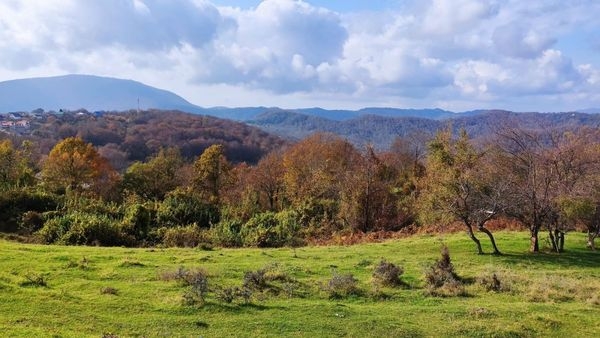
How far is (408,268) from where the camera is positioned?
74.4ft

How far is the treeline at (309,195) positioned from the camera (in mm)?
28594

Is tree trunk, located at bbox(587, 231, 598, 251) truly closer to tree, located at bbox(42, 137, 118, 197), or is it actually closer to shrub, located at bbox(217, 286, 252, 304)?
shrub, located at bbox(217, 286, 252, 304)

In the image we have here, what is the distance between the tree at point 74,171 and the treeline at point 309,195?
0.14m

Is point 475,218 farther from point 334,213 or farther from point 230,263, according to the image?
point 334,213

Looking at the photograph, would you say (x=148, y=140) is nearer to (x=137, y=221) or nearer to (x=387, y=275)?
(x=137, y=221)

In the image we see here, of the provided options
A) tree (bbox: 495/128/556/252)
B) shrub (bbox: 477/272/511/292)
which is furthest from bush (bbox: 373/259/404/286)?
tree (bbox: 495/128/556/252)

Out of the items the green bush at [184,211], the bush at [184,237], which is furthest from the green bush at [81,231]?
the green bush at [184,211]

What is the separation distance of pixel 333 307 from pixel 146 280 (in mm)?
6887

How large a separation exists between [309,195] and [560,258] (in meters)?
27.0

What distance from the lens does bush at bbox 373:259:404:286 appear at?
19.1 m

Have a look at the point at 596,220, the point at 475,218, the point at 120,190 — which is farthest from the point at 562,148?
the point at 120,190

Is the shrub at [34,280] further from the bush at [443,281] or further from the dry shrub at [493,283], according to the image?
the dry shrub at [493,283]

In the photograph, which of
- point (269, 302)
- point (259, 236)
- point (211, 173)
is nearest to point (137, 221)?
point (259, 236)

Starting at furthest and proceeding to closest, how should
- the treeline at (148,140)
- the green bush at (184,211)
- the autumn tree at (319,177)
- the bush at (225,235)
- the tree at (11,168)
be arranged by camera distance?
1. the treeline at (148,140)
2. the tree at (11,168)
3. the autumn tree at (319,177)
4. the green bush at (184,211)
5. the bush at (225,235)
